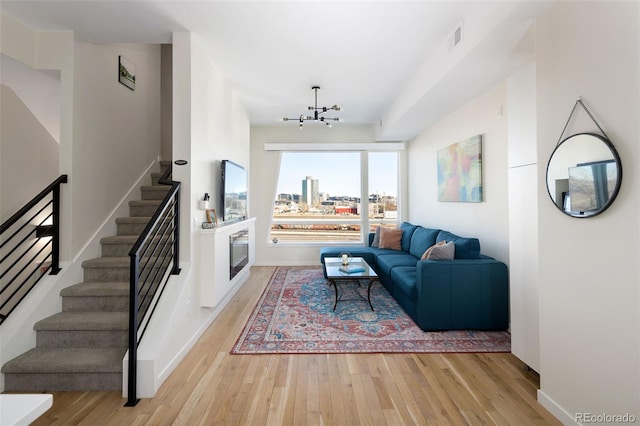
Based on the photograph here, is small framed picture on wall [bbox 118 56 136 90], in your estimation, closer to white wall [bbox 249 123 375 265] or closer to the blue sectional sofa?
white wall [bbox 249 123 375 265]

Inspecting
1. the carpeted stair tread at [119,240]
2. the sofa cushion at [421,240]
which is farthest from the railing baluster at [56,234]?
the sofa cushion at [421,240]

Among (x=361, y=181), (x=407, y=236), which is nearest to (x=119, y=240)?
(x=407, y=236)

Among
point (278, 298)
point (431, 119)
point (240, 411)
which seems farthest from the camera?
point (431, 119)

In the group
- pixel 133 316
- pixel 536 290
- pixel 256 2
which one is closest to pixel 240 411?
pixel 133 316

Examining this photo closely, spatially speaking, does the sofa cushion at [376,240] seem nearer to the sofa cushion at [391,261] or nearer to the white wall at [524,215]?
the sofa cushion at [391,261]

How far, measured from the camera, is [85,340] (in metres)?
2.33

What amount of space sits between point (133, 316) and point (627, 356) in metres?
2.81

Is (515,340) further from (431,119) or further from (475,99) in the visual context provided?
(431,119)

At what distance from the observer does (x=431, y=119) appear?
4.64 meters

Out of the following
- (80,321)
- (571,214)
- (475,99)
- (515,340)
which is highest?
(475,99)

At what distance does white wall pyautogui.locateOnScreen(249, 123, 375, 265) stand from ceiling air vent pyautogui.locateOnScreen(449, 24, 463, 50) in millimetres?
3627

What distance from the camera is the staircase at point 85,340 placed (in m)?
2.09

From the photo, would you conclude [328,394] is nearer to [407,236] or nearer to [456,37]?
[456,37]

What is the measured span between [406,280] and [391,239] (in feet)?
7.05
